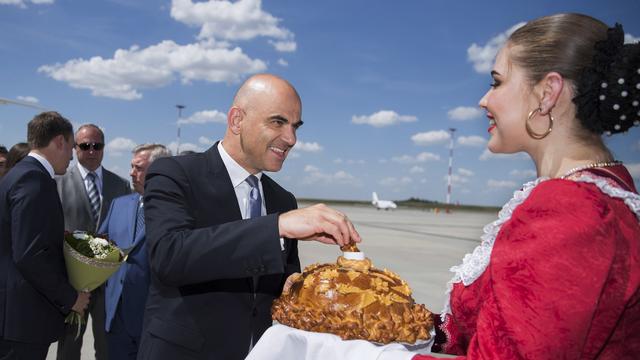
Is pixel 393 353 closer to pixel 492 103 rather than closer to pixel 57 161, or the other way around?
pixel 492 103

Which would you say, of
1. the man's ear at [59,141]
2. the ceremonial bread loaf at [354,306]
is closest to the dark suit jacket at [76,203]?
the man's ear at [59,141]

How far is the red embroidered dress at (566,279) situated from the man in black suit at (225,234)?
2.04ft

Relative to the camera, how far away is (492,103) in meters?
1.69

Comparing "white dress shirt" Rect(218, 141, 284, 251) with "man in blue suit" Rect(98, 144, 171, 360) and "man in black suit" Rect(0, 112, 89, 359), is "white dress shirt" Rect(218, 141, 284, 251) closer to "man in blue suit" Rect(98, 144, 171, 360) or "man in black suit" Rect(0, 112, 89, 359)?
"man in black suit" Rect(0, 112, 89, 359)

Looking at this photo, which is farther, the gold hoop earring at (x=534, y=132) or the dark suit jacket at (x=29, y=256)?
the dark suit jacket at (x=29, y=256)

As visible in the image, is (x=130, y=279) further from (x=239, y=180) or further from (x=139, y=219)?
(x=239, y=180)

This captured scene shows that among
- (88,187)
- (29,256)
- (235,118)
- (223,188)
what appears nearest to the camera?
(223,188)

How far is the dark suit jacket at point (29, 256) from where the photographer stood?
3.66 m

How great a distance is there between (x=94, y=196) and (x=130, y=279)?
1.97 meters

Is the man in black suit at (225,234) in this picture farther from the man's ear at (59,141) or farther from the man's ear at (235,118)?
the man's ear at (59,141)

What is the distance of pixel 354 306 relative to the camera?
5.06 ft

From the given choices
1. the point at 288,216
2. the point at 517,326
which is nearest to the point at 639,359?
the point at 517,326

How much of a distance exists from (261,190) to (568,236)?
174cm

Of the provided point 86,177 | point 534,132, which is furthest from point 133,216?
point 534,132
